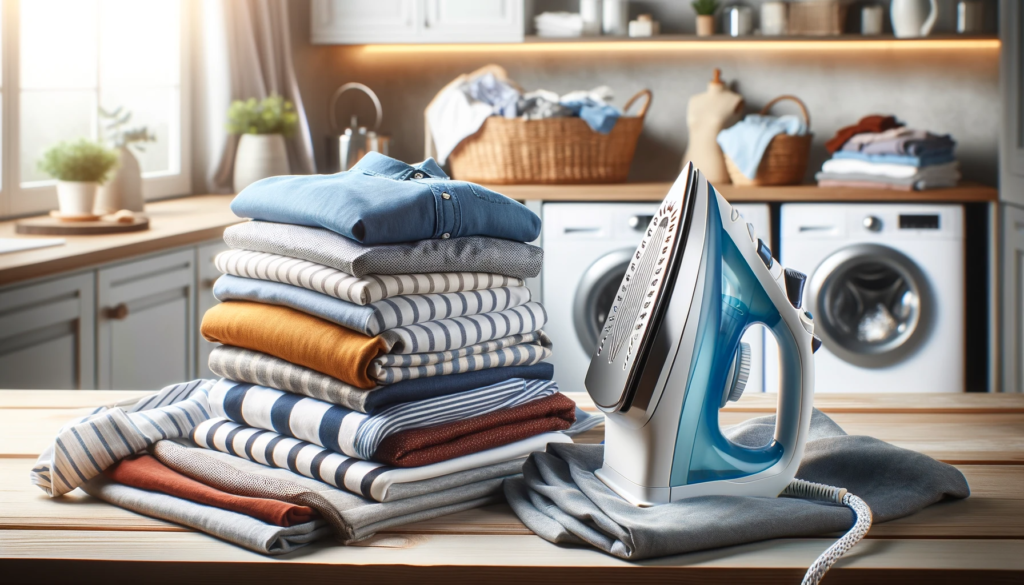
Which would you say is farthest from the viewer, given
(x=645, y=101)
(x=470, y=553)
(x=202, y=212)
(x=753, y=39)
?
(x=645, y=101)

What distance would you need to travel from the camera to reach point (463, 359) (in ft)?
2.79

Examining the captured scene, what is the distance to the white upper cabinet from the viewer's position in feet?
12.7

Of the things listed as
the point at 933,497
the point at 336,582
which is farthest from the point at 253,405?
the point at 933,497

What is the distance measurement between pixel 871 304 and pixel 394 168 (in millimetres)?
2848

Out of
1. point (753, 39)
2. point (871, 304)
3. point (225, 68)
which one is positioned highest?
point (753, 39)

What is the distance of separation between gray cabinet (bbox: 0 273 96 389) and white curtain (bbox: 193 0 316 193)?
4.96 ft

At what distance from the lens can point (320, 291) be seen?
2.69ft

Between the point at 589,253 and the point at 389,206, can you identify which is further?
the point at 589,253

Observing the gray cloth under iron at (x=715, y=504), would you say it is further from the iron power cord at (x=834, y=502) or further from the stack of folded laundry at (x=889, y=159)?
the stack of folded laundry at (x=889, y=159)

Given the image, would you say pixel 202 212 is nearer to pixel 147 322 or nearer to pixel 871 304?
pixel 147 322

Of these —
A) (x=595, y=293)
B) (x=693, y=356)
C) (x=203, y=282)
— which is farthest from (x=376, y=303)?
(x=595, y=293)

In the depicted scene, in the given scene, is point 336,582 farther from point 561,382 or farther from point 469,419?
point 561,382

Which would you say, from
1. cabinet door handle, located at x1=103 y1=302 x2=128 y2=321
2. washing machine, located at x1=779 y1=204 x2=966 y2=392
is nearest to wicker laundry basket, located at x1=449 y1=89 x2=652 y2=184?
washing machine, located at x1=779 y1=204 x2=966 y2=392

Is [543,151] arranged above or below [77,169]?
above
